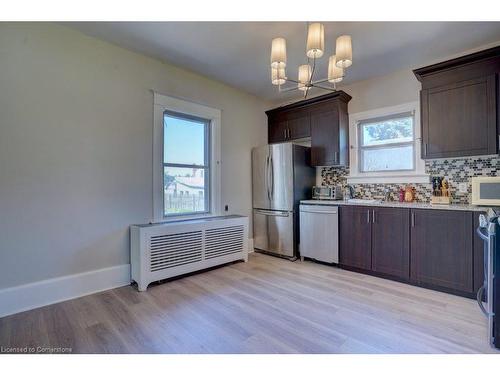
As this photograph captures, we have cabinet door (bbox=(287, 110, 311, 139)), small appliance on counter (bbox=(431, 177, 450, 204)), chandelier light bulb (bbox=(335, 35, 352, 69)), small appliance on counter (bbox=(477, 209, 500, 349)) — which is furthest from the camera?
cabinet door (bbox=(287, 110, 311, 139))

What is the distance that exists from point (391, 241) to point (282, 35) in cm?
262

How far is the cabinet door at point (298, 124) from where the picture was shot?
4156 mm

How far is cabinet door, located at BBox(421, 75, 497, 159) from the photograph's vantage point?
2.59m

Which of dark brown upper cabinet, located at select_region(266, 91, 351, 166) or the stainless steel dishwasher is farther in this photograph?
dark brown upper cabinet, located at select_region(266, 91, 351, 166)

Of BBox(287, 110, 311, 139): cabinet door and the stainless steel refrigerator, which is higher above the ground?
BBox(287, 110, 311, 139): cabinet door

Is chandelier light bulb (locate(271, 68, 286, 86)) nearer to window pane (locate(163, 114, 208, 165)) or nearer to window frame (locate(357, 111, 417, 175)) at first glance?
window pane (locate(163, 114, 208, 165))

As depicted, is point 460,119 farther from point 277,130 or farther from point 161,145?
point 161,145

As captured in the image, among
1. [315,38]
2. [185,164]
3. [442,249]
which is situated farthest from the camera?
[185,164]

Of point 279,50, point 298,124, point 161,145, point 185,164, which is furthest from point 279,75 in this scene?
point 298,124

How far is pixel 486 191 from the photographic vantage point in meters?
2.60

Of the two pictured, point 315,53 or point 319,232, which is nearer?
point 315,53

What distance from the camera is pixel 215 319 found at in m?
2.18

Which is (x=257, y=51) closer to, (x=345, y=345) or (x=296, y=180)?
(x=296, y=180)

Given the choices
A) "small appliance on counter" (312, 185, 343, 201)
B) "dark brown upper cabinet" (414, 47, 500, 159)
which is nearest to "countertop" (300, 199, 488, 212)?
"small appliance on counter" (312, 185, 343, 201)
